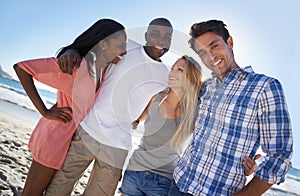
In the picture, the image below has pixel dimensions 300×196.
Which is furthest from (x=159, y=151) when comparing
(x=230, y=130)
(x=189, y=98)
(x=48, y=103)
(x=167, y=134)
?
(x=48, y=103)

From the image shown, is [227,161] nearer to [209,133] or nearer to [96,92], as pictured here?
[209,133]

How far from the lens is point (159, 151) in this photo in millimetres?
1713

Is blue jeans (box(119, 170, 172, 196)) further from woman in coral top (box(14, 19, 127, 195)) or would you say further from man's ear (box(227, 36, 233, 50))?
man's ear (box(227, 36, 233, 50))

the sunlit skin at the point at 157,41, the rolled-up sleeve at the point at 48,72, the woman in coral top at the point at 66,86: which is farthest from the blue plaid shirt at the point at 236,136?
the rolled-up sleeve at the point at 48,72

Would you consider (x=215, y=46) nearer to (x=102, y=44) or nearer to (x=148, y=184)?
(x=102, y=44)

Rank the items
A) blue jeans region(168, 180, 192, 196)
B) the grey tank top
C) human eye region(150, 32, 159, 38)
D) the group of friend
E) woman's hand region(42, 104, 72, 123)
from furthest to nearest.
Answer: human eye region(150, 32, 159, 38), woman's hand region(42, 104, 72, 123), the grey tank top, blue jeans region(168, 180, 192, 196), the group of friend

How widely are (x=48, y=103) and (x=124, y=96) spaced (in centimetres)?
1353

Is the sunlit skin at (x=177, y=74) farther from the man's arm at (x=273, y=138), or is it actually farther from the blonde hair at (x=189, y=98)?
the man's arm at (x=273, y=138)

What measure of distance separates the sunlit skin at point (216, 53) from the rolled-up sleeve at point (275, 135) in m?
0.29

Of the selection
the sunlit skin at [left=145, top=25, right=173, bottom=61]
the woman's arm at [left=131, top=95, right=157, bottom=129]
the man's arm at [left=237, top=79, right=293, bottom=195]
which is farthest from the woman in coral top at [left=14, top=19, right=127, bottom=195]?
the man's arm at [left=237, top=79, right=293, bottom=195]

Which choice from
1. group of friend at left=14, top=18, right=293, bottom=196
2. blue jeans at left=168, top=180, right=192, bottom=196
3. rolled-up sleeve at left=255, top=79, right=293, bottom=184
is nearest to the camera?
rolled-up sleeve at left=255, top=79, right=293, bottom=184

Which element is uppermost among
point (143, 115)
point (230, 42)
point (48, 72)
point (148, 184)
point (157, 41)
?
point (230, 42)

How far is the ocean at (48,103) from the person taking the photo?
895 centimetres

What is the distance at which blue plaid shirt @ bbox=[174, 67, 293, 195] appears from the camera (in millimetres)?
1275
